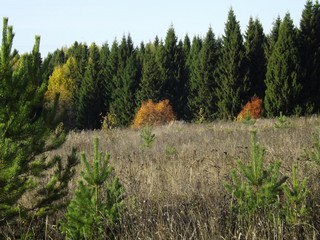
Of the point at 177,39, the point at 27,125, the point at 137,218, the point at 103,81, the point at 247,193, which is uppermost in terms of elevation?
the point at 177,39

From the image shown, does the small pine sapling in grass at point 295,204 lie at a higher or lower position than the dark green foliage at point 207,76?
lower

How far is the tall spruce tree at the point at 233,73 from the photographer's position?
30.3 metres

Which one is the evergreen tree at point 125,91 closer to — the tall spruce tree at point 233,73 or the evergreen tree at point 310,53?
the tall spruce tree at point 233,73

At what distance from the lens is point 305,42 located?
1111 inches

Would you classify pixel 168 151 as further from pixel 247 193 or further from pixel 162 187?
pixel 247 193

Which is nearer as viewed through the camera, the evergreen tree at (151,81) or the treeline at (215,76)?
the treeline at (215,76)

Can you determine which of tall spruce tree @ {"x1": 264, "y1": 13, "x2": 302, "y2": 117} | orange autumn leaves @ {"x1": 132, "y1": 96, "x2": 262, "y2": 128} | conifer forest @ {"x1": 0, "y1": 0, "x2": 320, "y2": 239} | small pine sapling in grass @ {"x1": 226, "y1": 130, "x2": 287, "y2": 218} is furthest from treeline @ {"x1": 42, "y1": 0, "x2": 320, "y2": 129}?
small pine sapling in grass @ {"x1": 226, "y1": 130, "x2": 287, "y2": 218}

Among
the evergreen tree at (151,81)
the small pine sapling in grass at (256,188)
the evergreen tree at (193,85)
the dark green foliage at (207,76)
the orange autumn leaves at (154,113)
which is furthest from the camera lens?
the evergreen tree at (151,81)

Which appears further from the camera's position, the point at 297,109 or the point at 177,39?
the point at 177,39

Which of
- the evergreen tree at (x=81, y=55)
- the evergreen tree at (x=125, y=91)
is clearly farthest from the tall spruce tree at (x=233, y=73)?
the evergreen tree at (x=81, y=55)

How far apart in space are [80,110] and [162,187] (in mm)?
36907

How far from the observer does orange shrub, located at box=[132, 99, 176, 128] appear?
33.2 metres

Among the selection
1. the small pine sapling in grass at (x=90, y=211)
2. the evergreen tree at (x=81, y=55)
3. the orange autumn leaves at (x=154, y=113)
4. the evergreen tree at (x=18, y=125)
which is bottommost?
the small pine sapling in grass at (x=90, y=211)

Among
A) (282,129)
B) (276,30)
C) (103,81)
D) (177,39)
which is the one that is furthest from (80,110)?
(282,129)
